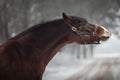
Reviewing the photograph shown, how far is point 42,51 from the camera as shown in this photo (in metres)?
2.34

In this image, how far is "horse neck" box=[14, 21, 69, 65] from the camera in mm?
2332

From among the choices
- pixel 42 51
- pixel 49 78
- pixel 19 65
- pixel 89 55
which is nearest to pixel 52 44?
pixel 42 51

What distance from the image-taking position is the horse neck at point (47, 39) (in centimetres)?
233

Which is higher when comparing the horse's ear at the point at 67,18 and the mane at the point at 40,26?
the horse's ear at the point at 67,18

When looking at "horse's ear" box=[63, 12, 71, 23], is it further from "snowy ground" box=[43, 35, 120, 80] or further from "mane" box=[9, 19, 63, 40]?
"snowy ground" box=[43, 35, 120, 80]

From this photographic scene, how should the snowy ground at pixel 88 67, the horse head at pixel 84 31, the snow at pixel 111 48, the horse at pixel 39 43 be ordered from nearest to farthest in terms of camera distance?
the horse at pixel 39 43, the horse head at pixel 84 31, the snowy ground at pixel 88 67, the snow at pixel 111 48

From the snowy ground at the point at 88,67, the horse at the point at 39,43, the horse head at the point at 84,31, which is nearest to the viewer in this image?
the horse at the point at 39,43

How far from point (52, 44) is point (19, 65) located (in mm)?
268

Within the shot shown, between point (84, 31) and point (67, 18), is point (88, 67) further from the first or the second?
point (67, 18)

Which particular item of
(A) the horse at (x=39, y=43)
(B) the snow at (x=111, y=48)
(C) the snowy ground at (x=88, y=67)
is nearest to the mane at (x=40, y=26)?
(A) the horse at (x=39, y=43)

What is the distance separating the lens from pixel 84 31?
2.42m

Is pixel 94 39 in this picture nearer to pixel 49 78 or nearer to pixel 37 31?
pixel 37 31

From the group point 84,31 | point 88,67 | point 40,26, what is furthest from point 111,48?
point 40,26

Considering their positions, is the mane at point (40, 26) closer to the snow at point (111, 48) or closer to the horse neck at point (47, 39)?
the horse neck at point (47, 39)
